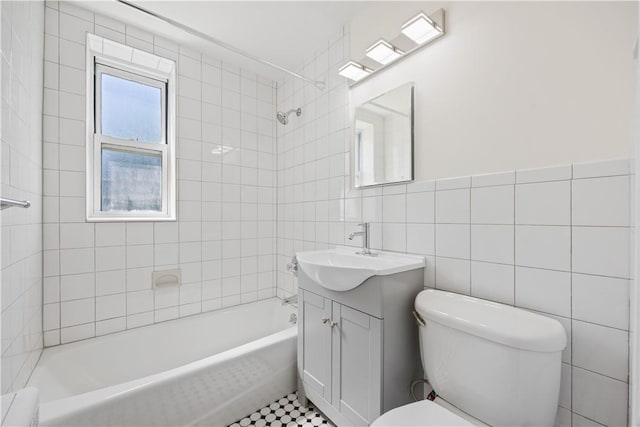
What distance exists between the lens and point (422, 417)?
2.86 ft

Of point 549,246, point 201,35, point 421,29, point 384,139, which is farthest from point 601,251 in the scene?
point 201,35

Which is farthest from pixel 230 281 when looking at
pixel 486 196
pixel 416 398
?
pixel 486 196

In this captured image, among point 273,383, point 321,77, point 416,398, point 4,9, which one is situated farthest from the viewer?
point 321,77

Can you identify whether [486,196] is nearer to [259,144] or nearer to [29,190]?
[259,144]

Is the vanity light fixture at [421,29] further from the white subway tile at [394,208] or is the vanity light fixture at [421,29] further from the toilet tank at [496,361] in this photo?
the toilet tank at [496,361]

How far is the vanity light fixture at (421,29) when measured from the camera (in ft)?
4.12

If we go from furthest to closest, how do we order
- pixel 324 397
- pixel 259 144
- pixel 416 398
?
pixel 259 144 < pixel 324 397 < pixel 416 398

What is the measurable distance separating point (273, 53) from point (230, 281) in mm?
1915

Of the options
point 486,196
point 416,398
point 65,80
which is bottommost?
point 416,398

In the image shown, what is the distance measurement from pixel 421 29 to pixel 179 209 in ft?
6.32

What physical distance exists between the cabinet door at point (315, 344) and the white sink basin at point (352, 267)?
22cm

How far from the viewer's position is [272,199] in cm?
252

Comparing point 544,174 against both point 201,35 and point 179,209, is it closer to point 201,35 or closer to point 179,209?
point 201,35

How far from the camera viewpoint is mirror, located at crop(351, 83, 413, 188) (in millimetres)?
1434
